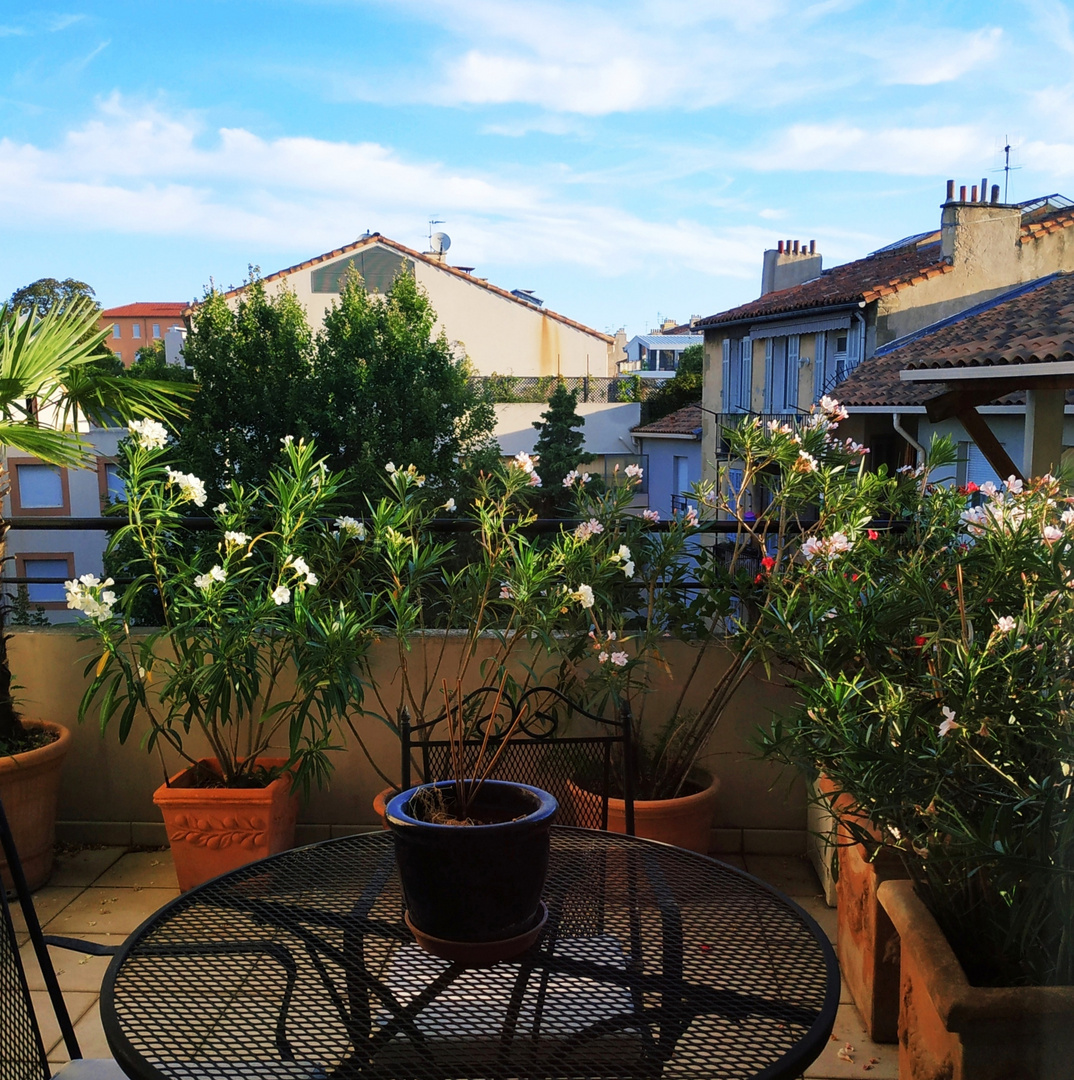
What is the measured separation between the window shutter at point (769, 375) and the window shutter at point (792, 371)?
0.71 meters

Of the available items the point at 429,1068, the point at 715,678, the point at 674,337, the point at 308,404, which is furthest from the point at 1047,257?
the point at 674,337

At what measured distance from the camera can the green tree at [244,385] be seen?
15.7m

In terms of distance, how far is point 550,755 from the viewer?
8.32ft

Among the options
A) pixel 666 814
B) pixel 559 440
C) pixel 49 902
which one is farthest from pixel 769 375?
pixel 49 902

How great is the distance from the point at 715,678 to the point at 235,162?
5427mm

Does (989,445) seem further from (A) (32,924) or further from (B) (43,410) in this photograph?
(A) (32,924)

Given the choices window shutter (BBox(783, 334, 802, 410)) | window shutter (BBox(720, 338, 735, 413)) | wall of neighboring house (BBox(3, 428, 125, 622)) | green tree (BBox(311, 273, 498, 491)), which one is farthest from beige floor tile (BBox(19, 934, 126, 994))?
window shutter (BBox(720, 338, 735, 413))

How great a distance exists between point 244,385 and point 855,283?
10832mm

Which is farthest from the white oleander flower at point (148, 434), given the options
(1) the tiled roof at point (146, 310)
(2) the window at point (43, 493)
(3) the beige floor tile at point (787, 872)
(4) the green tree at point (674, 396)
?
(1) the tiled roof at point (146, 310)

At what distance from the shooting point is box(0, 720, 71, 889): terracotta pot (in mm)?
2725

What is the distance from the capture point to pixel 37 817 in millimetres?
2805

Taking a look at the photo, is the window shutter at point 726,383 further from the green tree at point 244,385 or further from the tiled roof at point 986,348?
the green tree at point 244,385

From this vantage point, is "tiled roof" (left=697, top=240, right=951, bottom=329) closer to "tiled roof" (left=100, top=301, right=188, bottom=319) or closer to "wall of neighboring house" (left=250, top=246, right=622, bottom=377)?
"wall of neighboring house" (left=250, top=246, right=622, bottom=377)

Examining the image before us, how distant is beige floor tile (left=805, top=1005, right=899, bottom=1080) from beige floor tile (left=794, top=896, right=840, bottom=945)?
0.37 m
